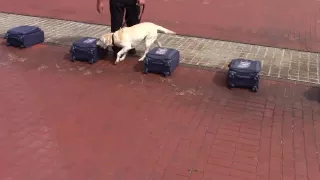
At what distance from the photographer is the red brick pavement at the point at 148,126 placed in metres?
4.59

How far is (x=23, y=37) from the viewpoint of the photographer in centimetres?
823

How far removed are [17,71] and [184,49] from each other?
3.53 metres

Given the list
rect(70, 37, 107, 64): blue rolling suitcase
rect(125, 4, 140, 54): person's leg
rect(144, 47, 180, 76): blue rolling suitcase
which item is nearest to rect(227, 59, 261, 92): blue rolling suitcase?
rect(144, 47, 180, 76): blue rolling suitcase

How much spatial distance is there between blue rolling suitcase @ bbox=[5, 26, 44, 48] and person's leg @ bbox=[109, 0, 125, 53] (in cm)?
197

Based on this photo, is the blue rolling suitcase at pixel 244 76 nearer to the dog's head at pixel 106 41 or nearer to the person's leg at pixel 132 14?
the person's leg at pixel 132 14

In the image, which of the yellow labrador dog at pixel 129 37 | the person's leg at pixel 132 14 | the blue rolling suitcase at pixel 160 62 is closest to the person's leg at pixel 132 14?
the person's leg at pixel 132 14

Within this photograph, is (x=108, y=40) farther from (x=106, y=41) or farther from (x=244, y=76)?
(x=244, y=76)

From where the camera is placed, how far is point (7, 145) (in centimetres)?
494

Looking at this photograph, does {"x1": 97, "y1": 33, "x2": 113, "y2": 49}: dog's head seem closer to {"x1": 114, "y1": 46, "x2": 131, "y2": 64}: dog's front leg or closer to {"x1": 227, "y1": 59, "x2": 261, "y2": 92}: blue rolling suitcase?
{"x1": 114, "y1": 46, "x2": 131, "y2": 64}: dog's front leg

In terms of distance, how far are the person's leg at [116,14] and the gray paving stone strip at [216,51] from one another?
901 mm

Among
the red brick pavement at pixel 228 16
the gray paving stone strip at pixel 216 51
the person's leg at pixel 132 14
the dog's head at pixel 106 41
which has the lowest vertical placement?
the gray paving stone strip at pixel 216 51

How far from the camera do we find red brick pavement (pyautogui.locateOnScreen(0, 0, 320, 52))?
9.61m

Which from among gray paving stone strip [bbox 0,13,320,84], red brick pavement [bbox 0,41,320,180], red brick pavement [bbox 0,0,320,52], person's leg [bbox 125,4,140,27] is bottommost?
red brick pavement [bbox 0,41,320,180]

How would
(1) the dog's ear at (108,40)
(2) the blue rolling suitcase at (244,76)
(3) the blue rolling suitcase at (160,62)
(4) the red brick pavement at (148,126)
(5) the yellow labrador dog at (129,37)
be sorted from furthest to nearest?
(1) the dog's ear at (108,40)
(5) the yellow labrador dog at (129,37)
(3) the blue rolling suitcase at (160,62)
(2) the blue rolling suitcase at (244,76)
(4) the red brick pavement at (148,126)
